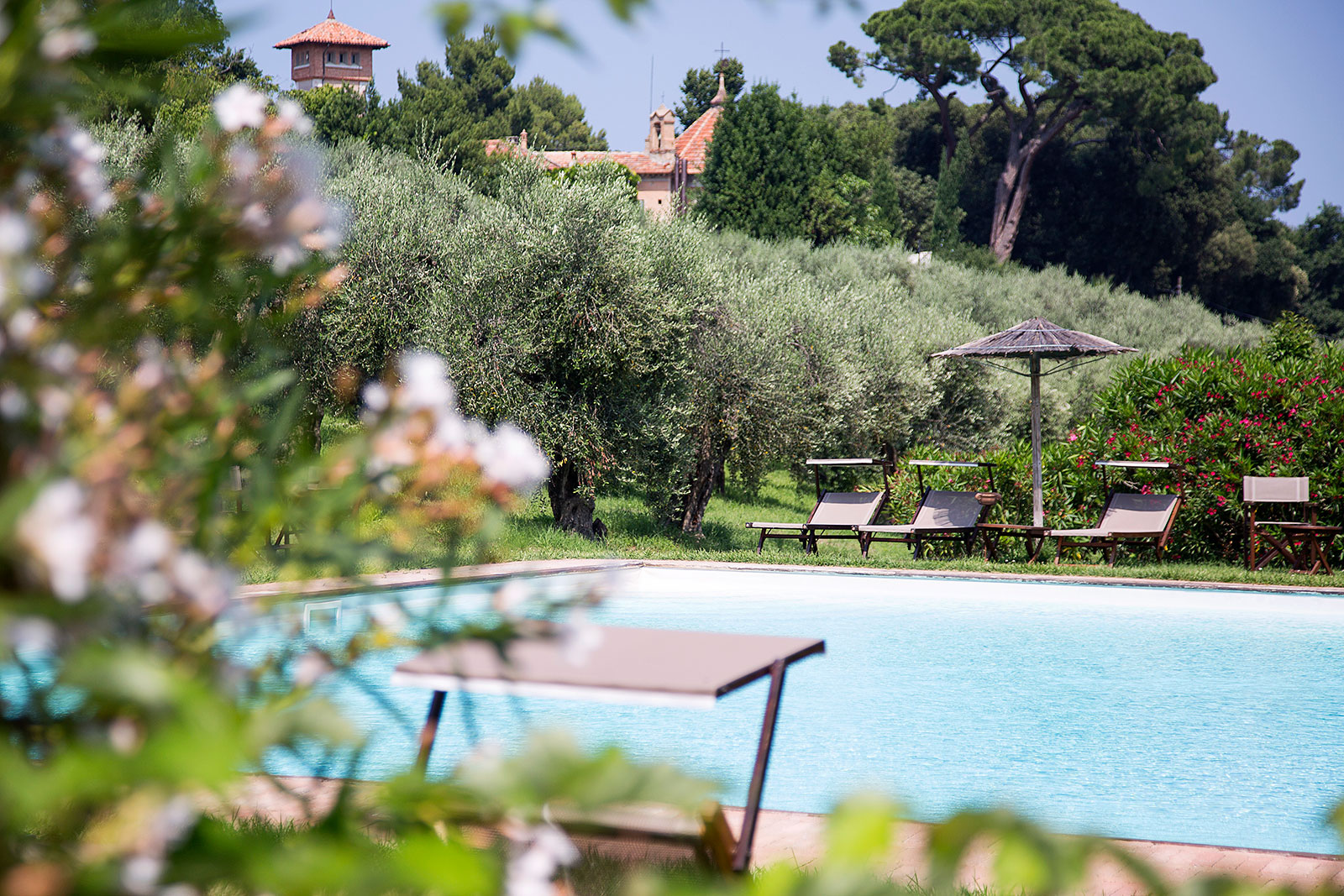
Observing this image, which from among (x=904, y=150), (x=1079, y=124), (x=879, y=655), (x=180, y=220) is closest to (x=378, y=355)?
(x=879, y=655)

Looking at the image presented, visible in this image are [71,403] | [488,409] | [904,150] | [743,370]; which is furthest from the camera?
[904,150]

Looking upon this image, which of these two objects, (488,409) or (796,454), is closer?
(488,409)

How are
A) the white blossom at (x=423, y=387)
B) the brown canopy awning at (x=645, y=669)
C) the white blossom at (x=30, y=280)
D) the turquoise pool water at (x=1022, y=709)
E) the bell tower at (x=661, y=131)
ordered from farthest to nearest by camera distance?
the bell tower at (x=661, y=131), the turquoise pool water at (x=1022, y=709), the brown canopy awning at (x=645, y=669), the white blossom at (x=423, y=387), the white blossom at (x=30, y=280)

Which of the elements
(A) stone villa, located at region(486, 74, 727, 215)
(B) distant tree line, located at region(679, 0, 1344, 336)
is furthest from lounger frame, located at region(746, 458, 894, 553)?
(A) stone villa, located at region(486, 74, 727, 215)

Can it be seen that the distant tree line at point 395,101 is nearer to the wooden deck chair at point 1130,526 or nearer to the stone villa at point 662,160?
the stone villa at point 662,160

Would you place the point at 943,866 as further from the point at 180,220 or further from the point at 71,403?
the point at 180,220

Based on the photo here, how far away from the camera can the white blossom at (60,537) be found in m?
0.50

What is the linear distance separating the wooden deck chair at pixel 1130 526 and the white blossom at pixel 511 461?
11940 millimetres

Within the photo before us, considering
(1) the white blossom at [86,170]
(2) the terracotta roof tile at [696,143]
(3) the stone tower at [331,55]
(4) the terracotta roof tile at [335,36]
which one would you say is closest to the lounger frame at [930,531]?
(1) the white blossom at [86,170]

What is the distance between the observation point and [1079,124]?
49188mm

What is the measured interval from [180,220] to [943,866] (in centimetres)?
78

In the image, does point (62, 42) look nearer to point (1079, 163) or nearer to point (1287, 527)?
point (1287, 527)

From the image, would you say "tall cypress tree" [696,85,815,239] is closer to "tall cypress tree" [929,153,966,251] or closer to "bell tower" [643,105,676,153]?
"tall cypress tree" [929,153,966,251]

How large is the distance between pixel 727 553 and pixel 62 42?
1234 centimetres
